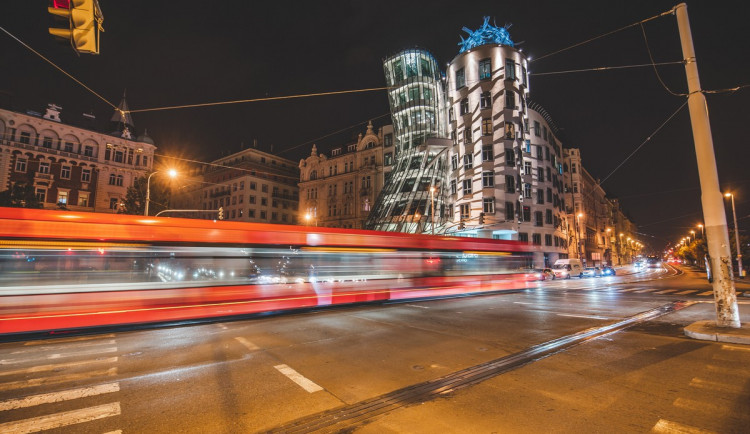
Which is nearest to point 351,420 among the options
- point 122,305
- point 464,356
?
point 464,356

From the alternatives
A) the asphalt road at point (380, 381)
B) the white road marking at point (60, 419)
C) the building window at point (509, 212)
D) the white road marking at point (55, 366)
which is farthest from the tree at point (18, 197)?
the building window at point (509, 212)

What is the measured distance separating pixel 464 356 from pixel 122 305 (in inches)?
336

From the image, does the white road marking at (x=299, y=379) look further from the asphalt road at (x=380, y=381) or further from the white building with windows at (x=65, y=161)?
the white building with windows at (x=65, y=161)

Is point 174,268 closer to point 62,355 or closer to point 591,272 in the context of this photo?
point 62,355

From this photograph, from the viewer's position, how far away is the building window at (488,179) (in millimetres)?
38812

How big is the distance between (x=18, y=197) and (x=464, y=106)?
4752 cm

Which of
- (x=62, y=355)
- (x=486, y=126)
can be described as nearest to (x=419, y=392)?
(x=62, y=355)

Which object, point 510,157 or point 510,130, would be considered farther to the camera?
point 510,130

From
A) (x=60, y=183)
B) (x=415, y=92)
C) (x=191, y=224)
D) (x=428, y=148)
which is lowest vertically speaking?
(x=191, y=224)

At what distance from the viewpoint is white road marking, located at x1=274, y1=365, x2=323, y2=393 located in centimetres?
500

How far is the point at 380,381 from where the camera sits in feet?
17.3

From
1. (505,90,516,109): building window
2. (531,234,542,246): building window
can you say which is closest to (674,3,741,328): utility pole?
(505,90,516,109): building window

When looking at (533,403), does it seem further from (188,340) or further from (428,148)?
(428,148)

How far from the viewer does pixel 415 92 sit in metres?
46.6
